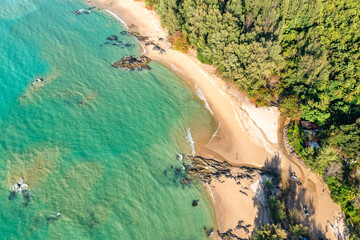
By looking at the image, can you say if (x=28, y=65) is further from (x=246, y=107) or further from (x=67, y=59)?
(x=246, y=107)

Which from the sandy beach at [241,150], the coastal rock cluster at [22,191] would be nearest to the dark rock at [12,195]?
the coastal rock cluster at [22,191]

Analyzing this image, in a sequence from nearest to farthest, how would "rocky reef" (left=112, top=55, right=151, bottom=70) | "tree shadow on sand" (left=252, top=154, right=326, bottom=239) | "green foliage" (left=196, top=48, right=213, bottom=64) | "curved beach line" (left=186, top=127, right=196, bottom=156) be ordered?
1. "tree shadow on sand" (left=252, top=154, right=326, bottom=239)
2. "curved beach line" (left=186, top=127, right=196, bottom=156)
3. "green foliage" (left=196, top=48, right=213, bottom=64)
4. "rocky reef" (left=112, top=55, right=151, bottom=70)

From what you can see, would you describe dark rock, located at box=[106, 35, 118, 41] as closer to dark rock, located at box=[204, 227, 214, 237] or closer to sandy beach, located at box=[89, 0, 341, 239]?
sandy beach, located at box=[89, 0, 341, 239]

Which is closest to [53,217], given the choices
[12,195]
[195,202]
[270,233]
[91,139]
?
[12,195]

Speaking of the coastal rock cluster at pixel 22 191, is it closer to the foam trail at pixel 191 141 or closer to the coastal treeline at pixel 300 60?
the foam trail at pixel 191 141

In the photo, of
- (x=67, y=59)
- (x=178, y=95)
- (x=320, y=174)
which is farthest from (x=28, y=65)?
(x=320, y=174)

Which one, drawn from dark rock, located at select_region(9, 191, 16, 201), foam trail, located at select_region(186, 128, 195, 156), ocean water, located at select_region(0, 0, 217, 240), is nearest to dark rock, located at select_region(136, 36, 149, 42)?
ocean water, located at select_region(0, 0, 217, 240)
